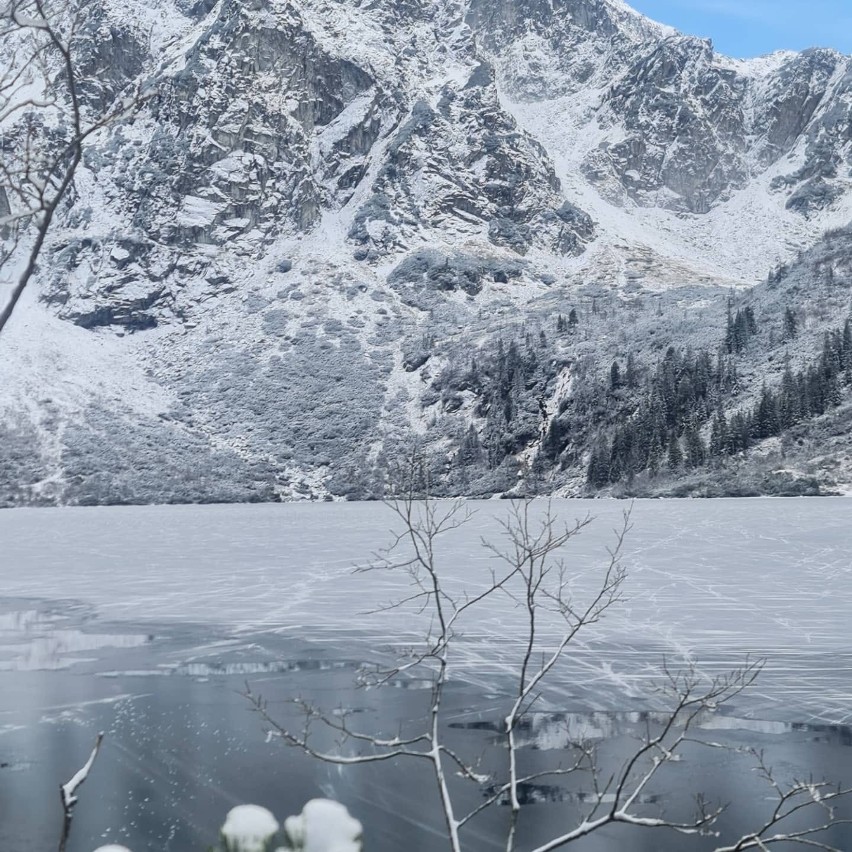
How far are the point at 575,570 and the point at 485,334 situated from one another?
111 meters

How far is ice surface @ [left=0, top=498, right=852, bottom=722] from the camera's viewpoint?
1370 cm

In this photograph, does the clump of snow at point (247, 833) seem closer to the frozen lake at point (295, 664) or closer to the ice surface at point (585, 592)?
the frozen lake at point (295, 664)

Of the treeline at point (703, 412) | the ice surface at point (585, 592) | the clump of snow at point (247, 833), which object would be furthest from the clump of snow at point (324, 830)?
the treeline at point (703, 412)

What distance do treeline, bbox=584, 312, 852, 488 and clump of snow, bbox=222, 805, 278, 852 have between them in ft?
292

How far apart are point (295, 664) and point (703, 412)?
289 ft

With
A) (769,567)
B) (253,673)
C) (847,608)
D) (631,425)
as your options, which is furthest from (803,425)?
(253,673)

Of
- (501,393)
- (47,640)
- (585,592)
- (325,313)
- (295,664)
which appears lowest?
(47,640)

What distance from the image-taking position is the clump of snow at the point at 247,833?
110 inches

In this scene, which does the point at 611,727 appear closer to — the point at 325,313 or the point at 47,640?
the point at 47,640

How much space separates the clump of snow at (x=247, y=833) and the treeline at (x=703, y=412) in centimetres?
8907

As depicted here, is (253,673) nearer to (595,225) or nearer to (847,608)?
(847,608)

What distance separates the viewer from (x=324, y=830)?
9.25 ft

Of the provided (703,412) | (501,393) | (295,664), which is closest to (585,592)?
(295,664)

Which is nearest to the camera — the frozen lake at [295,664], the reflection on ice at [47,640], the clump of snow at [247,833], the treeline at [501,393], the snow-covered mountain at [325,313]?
the clump of snow at [247,833]
